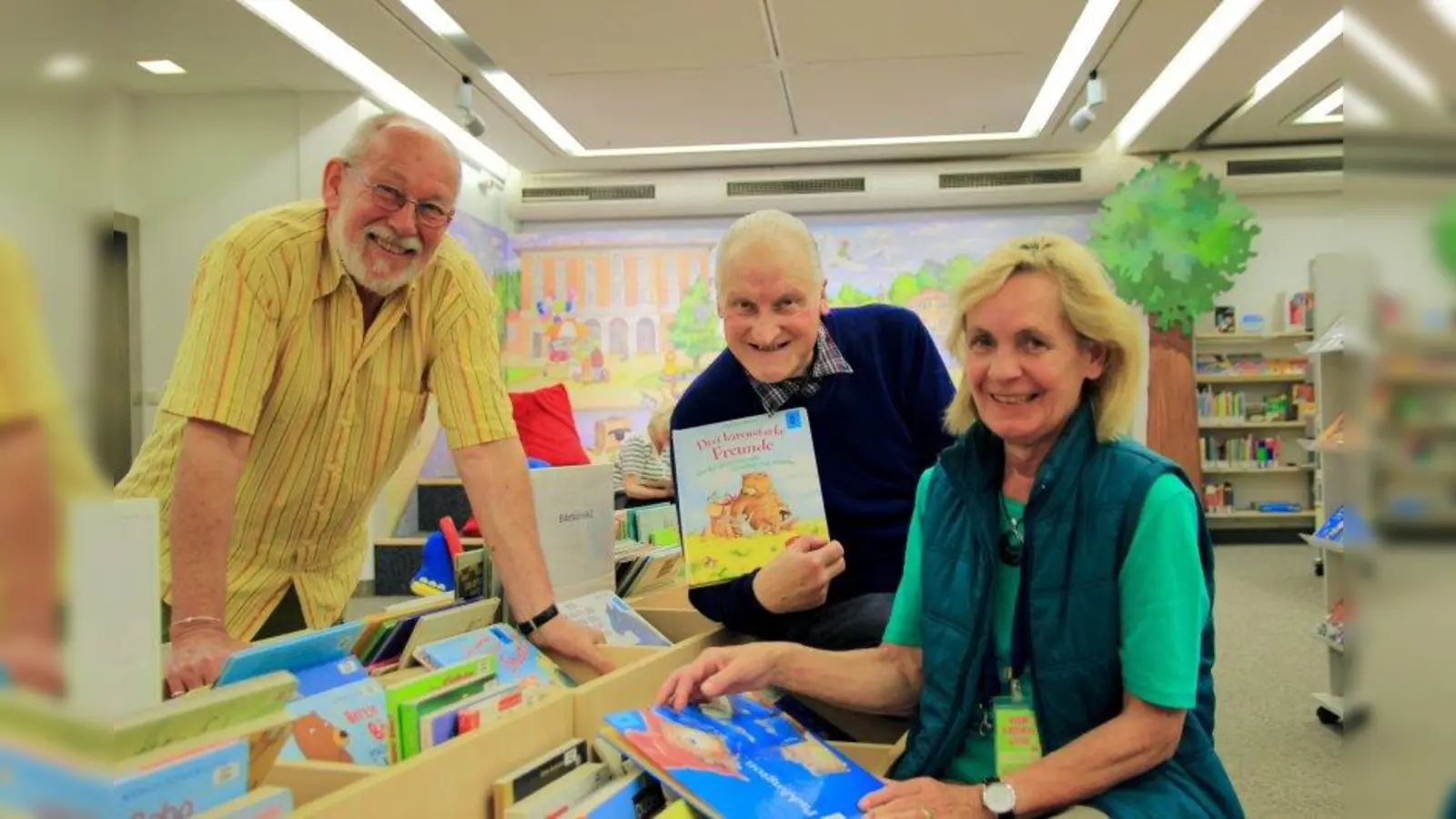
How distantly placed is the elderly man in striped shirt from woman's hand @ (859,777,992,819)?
24.0 inches

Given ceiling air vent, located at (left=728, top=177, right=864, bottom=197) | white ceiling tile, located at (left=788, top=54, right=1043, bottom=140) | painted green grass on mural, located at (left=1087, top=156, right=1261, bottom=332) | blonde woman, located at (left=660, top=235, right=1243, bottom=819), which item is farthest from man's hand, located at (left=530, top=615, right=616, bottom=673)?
Answer: ceiling air vent, located at (left=728, top=177, right=864, bottom=197)

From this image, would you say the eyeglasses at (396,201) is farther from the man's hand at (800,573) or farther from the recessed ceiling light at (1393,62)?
the recessed ceiling light at (1393,62)

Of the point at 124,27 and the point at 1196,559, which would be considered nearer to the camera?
the point at 124,27

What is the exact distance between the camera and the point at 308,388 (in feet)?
6.27

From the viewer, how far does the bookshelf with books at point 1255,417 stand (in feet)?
29.2

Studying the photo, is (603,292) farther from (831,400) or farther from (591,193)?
(831,400)

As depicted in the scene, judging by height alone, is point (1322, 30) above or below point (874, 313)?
above

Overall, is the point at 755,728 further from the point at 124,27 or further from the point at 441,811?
the point at 124,27

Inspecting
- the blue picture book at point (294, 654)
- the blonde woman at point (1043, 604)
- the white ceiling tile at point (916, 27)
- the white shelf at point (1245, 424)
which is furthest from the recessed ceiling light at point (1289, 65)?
the blue picture book at point (294, 654)

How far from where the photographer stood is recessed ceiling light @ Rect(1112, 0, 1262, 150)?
557 centimetres

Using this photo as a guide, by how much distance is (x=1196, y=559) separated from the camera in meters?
1.34

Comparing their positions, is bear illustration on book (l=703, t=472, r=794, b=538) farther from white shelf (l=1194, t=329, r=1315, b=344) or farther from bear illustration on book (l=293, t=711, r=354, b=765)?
white shelf (l=1194, t=329, r=1315, b=344)

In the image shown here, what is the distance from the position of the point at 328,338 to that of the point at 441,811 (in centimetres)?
111

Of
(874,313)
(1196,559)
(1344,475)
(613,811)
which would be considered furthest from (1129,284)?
(1344,475)
